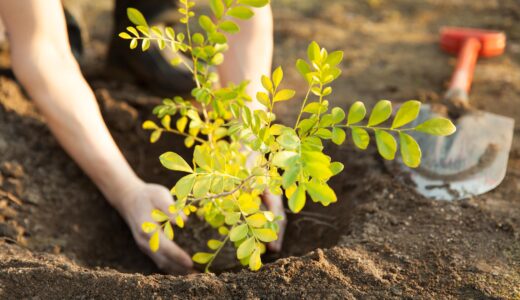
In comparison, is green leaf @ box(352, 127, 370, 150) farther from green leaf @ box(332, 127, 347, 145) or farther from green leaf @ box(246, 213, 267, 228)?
green leaf @ box(246, 213, 267, 228)

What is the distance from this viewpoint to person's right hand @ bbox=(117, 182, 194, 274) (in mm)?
1897

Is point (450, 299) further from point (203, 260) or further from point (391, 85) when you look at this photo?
point (391, 85)

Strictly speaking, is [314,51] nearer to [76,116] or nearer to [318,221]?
[318,221]

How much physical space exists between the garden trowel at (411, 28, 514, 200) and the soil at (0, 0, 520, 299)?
54 millimetres

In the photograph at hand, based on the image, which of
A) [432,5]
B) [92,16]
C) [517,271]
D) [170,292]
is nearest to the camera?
[170,292]

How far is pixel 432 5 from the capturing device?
4016 millimetres

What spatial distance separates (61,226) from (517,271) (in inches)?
53.7

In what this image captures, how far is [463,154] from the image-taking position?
2.14 metres

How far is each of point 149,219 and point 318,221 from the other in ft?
1.77

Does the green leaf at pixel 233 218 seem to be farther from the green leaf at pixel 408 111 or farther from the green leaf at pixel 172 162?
the green leaf at pixel 408 111

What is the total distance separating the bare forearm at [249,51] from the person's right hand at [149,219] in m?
0.56

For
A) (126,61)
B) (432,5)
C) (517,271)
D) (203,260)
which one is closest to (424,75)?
(432,5)

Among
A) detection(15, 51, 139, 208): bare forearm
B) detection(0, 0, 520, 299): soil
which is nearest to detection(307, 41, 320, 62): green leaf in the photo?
detection(0, 0, 520, 299): soil

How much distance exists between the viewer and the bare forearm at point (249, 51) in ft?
7.46
